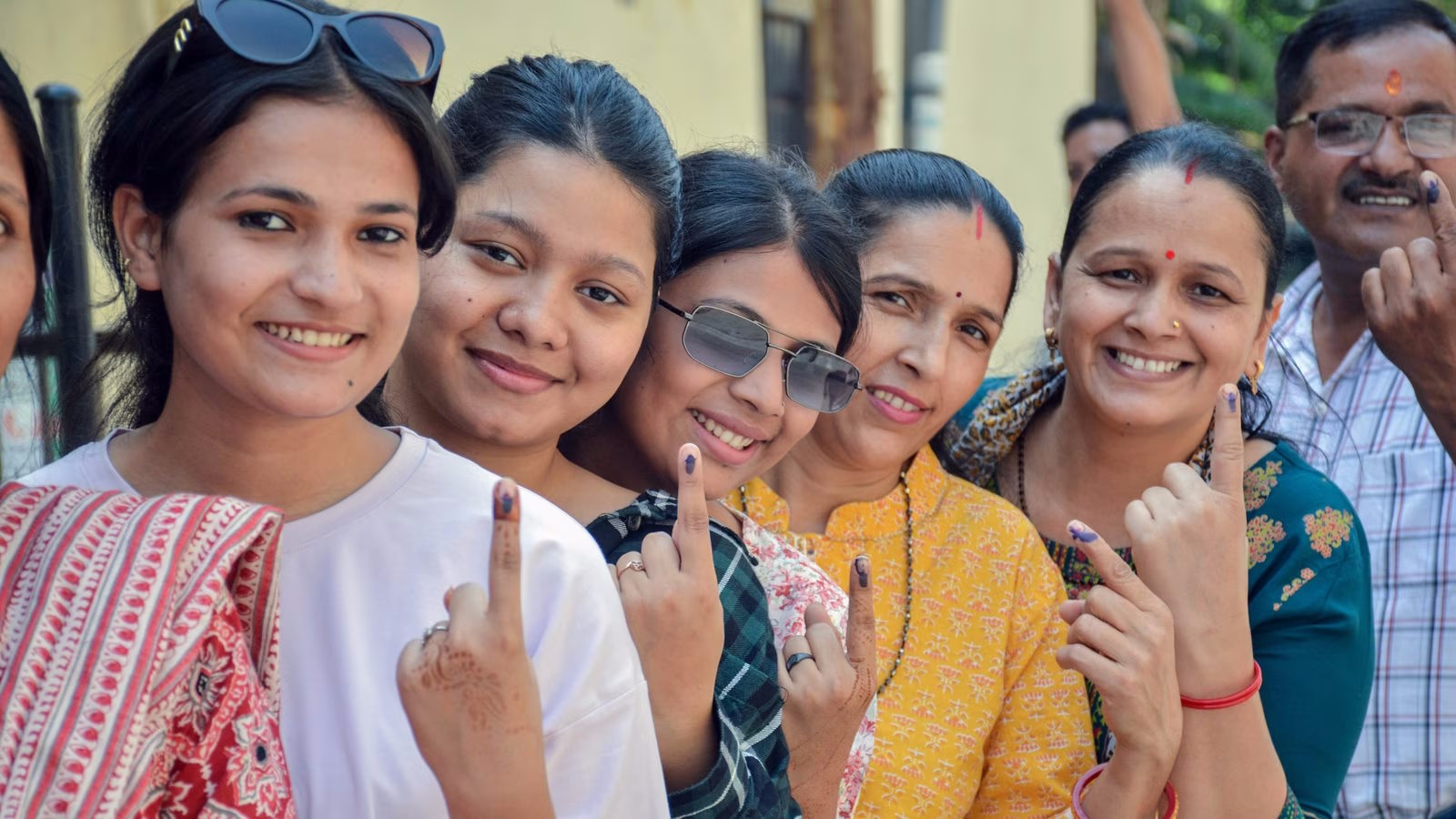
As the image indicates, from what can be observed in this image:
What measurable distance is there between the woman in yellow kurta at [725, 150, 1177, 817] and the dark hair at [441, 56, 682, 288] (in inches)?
21.1

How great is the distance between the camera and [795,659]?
214 centimetres

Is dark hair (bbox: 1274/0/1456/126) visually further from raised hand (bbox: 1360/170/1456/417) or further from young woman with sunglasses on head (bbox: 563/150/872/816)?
young woman with sunglasses on head (bbox: 563/150/872/816)

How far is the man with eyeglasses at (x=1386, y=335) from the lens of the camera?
10.3 feet

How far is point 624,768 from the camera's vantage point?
5.45 ft

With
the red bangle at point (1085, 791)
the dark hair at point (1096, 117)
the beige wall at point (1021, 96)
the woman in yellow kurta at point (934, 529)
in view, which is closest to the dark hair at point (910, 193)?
the woman in yellow kurta at point (934, 529)

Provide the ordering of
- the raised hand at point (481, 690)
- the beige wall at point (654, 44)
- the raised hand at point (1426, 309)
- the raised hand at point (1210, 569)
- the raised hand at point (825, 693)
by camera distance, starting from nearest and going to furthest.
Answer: the raised hand at point (481, 690), the raised hand at point (825, 693), the raised hand at point (1210, 569), the raised hand at point (1426, 309), the beige wall at point (654, 44)

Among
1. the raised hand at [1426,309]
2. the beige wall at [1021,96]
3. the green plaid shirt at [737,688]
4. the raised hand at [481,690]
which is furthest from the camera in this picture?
the beige wall at [1021,96]

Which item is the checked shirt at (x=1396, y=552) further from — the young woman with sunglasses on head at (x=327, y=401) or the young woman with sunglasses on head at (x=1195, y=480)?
the young woman with sunglasses on head at (x=327, y=401)

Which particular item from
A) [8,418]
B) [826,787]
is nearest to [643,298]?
[826,787]

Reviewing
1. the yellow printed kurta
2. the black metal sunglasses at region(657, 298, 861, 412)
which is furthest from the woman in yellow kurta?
the black metal sunglasses at region(657, 298, 861, 412)

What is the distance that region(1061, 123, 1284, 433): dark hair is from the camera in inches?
116

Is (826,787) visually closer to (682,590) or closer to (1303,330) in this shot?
(682,590)

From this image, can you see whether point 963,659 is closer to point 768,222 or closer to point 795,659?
point 795,659

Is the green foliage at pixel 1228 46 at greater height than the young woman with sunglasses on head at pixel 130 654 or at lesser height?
greater
